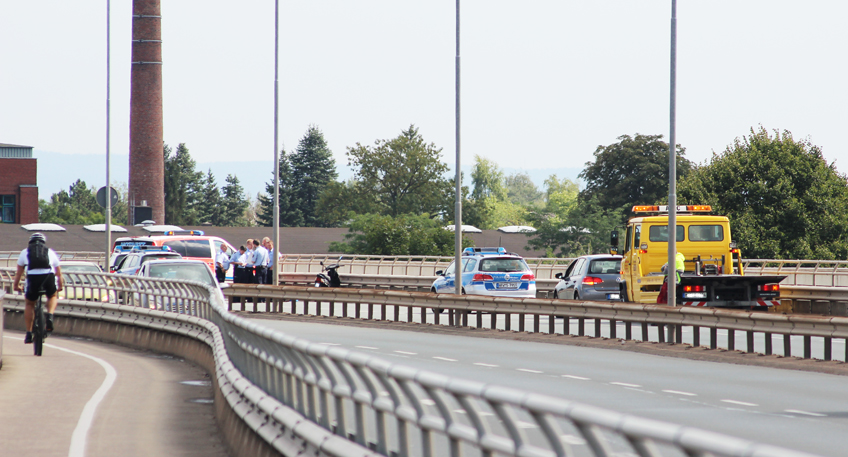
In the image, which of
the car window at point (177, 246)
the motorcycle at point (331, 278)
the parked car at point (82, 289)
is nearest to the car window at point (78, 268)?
the parked car at point (82, 289)

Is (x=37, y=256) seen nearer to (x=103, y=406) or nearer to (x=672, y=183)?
(x=103, y=406)

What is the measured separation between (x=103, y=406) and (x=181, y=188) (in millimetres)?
132056

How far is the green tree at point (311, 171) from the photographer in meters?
138

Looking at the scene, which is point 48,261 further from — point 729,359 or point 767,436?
point 767,436

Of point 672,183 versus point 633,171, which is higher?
point 633,171

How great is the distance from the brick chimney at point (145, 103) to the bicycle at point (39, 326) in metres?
66.7

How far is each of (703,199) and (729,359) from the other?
50.2 meters

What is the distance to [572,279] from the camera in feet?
97.0

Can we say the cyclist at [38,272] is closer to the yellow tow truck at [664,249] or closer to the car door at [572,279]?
the yellow tow truck at [664,249]

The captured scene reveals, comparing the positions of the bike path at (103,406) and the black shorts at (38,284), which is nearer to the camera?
the bike path at (103,406)

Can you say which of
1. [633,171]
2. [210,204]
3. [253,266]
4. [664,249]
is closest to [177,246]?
[253,266]

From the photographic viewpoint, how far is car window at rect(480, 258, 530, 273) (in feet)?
99.0

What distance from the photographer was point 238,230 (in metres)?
102

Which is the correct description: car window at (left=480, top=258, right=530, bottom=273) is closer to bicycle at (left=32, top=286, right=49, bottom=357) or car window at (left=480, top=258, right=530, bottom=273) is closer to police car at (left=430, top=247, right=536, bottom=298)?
police car at (left=430, top=247, right=536, bottom=298)
